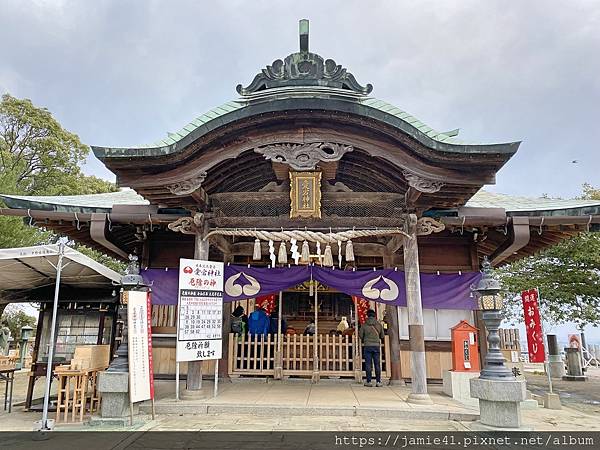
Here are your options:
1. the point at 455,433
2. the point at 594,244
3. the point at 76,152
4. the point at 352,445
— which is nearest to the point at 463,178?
the point at 455,433

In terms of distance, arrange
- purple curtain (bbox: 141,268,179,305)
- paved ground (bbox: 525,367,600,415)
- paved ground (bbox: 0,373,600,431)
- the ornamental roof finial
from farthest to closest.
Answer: the ornamental roof finial
paved ground (bbox: 525,367,600,415)
purple curtain (bbox: 141,268,179,305)
paved ground (bbox: 0,373,600,431)

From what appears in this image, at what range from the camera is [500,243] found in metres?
9.91

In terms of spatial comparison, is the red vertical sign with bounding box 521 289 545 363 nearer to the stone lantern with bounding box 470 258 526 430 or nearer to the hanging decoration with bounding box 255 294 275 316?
the stone lantern with bounding box 470 258 526 430

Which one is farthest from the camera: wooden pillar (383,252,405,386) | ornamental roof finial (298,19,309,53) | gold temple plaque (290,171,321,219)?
ornamental roof finial (298,19,309,53)

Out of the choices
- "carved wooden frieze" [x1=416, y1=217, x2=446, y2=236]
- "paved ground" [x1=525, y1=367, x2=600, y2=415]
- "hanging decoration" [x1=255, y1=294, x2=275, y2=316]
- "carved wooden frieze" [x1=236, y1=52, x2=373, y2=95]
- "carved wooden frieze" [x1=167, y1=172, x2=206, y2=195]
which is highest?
"carved wooden frieze" [x1=236, y1=52, x2=373, y2=95]

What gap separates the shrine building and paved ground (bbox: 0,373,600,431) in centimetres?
76

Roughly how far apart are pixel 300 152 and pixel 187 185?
2173 mm

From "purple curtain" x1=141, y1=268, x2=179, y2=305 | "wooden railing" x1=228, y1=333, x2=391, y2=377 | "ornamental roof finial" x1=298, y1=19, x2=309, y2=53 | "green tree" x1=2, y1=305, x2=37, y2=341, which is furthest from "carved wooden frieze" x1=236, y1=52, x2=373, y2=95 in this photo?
"green tree" x1=2, y1=305, x2=37, y2=341

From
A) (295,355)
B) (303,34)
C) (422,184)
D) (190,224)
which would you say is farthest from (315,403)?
(303,34)

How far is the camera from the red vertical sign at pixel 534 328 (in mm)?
8883

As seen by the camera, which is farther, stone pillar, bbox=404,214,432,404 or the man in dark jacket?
the man in dark jacket

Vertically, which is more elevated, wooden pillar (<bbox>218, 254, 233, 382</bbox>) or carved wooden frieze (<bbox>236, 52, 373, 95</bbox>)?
carved wooden frieze (<bbox>236, 52, 373, 95</bbox>)

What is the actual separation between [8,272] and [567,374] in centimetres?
1783

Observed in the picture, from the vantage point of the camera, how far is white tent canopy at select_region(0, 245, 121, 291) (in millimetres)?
6520
